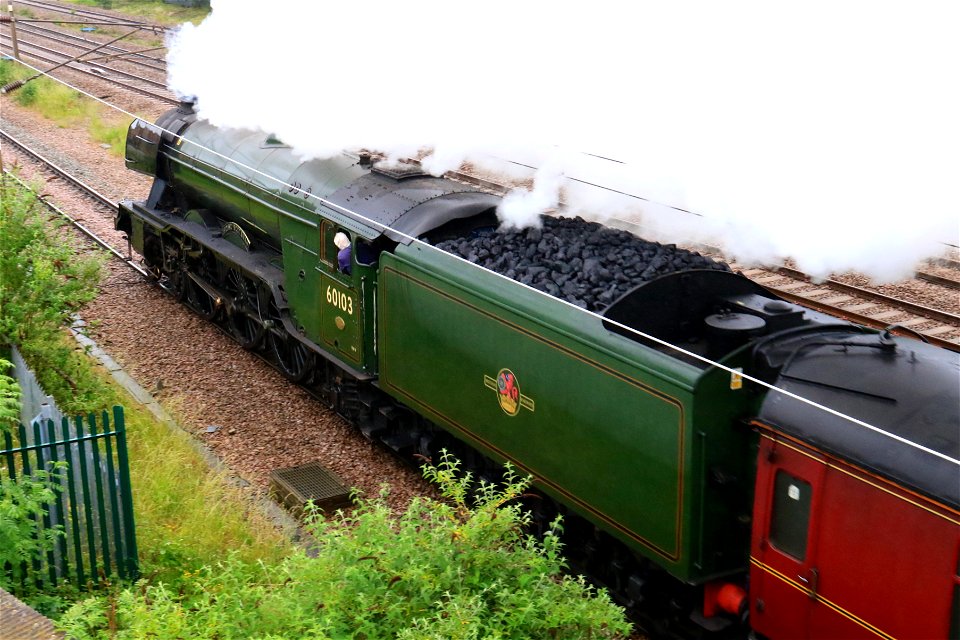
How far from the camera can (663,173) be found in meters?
7.77

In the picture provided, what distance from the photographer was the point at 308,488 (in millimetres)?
8125

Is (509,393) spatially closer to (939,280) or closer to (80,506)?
(80,506)

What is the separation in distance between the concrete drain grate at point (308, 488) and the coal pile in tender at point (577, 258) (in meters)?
2.20

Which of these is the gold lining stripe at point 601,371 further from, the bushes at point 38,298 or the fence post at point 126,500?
the bushes at point 38,298

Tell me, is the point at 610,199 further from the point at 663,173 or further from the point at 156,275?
the point at 156,275

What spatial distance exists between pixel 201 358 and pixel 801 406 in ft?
24.6

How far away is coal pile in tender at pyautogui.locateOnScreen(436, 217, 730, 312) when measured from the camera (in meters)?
6.40

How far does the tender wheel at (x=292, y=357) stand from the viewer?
32.2 feet

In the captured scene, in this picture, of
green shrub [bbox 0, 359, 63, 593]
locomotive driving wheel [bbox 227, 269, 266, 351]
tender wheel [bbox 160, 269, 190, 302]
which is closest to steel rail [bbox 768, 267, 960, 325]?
locomotive driving wheel [bbox 227, 269, 266, 351]

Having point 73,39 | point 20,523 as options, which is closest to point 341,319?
point 20,523

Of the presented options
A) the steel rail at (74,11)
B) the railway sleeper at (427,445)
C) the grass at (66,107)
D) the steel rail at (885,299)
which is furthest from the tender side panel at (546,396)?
the steel rail at (74,11)

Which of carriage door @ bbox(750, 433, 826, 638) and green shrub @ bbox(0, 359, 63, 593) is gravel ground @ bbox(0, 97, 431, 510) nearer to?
green shrub @ bbox(0, 359, 63, 593)

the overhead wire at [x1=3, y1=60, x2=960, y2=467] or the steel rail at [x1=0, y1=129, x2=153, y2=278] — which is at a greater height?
the overhead wire at [x1=3, y1=60, x2=960, y2=467]

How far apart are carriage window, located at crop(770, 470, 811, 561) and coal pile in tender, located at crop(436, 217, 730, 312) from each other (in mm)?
1577
